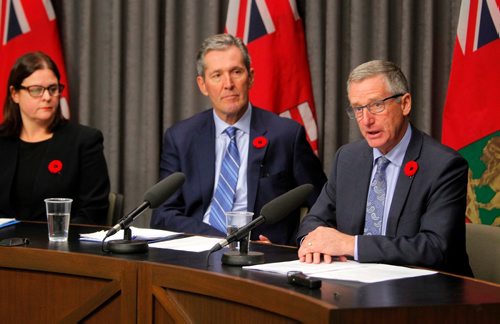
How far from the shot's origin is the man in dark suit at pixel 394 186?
110 inches

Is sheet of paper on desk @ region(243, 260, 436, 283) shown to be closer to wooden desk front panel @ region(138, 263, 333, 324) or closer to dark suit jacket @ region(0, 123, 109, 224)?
wooden desk front panel @ region(138, 263, 333, 324)

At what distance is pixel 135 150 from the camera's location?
4980 mm

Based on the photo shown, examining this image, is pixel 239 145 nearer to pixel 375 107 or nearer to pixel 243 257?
pixel 375 107

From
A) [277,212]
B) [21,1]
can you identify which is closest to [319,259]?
[277,212]

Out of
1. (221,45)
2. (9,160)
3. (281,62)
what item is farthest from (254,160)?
(9,160)

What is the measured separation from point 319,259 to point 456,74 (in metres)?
1.91

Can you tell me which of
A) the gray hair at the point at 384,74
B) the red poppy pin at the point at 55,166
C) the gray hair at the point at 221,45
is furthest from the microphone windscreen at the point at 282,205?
the red poppy pin at the point at 55,166

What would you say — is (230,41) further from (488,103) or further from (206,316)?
(206,316)

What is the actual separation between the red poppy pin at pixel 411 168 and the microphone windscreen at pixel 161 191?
846mm

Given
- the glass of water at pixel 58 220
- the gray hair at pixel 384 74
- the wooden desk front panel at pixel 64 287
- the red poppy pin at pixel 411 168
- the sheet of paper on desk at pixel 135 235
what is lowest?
the wooden desk front panel at pixel 64 287

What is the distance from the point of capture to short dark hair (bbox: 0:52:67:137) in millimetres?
4227

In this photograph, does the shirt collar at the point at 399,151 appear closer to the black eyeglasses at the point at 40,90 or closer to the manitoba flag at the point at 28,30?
the black eyeglasses at the point at 40,90

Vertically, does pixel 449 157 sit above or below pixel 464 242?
above

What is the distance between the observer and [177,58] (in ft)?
16.1
